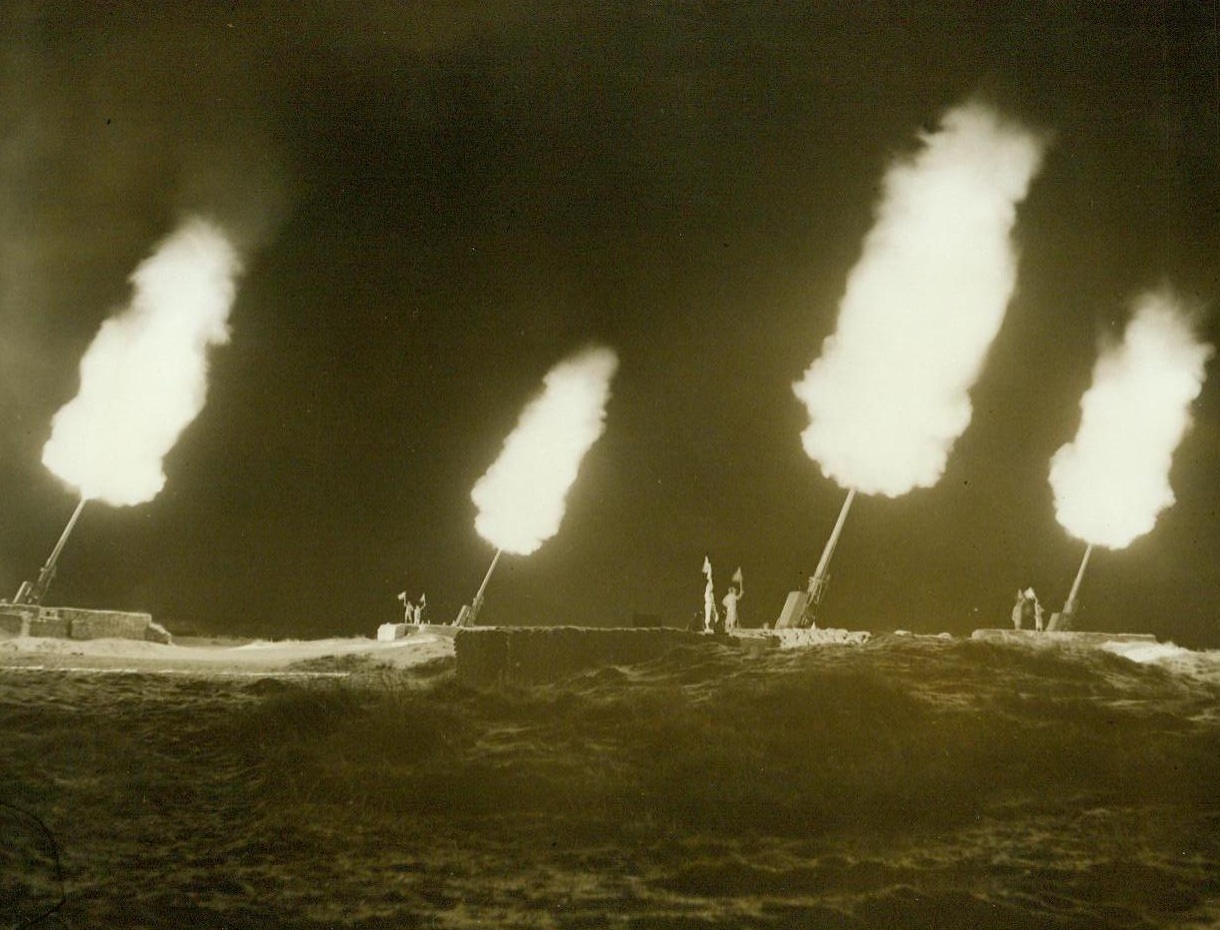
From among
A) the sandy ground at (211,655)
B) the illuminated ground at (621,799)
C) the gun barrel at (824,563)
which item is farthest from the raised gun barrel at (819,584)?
the sandy ground at (211,655)

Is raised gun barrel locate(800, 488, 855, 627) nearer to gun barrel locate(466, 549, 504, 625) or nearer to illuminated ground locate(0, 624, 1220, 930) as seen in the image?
illuminated ground locate(0, 624, 1220, 930)

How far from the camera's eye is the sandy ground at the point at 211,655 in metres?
17.5

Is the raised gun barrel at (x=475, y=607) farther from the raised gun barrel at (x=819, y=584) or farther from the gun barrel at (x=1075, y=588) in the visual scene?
the gun barrel at (x=1075, y=588)

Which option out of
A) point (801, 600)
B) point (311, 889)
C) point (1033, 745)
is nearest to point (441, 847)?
point (311, 889)

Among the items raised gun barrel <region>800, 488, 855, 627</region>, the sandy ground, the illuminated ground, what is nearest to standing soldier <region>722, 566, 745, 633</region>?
raised gun barrel <region>800, 488, 855, 627</region>

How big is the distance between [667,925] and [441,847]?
10.2ft

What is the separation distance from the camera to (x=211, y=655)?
2152 cm

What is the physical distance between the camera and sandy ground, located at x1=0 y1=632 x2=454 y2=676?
689 inches

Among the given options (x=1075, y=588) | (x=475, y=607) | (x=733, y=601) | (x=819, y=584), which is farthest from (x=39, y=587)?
(x=1075, y=588)

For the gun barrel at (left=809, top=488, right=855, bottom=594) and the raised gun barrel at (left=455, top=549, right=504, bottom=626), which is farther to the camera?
the raised gun barrel at (left=455, top=549, right=504, bottom=626)

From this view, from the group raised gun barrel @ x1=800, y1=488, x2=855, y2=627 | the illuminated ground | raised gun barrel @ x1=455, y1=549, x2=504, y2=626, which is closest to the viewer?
the illuminated ground

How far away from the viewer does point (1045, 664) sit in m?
18.9

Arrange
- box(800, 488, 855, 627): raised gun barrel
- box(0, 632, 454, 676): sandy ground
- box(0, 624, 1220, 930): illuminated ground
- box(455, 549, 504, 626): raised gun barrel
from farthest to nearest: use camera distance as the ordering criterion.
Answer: box(455, 549, 504, 626): raised gun barrel < box(800, 488, 855, 627): raised gun barrel < box(0, 632, 454, 676): sandy ground < box(0, 624, 1220, 930): illuminated ground

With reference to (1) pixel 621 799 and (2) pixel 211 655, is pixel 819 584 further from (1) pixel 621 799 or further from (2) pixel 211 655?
(2) pixel 211 655
